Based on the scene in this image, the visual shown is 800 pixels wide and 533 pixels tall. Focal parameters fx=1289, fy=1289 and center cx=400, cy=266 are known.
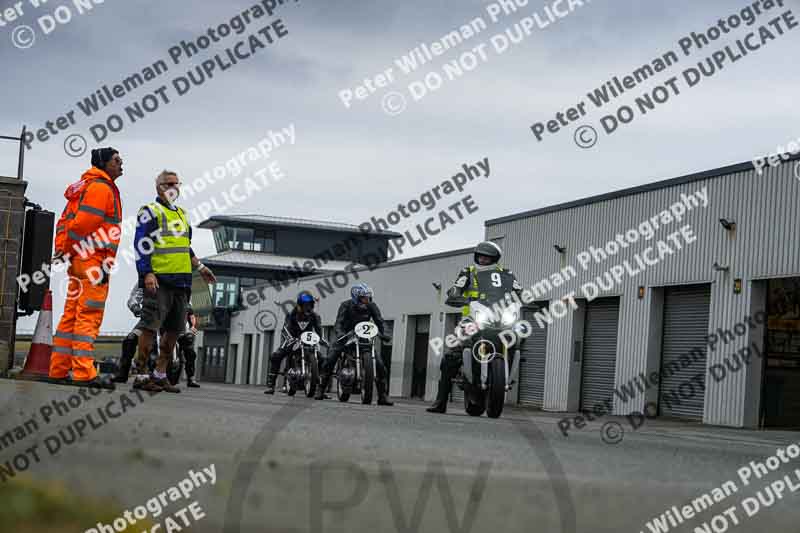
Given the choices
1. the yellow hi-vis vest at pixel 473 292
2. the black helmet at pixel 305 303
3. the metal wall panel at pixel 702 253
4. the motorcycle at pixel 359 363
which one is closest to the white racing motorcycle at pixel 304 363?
the black helmet at pixel 305 303

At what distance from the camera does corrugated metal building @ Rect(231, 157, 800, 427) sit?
23500 mm

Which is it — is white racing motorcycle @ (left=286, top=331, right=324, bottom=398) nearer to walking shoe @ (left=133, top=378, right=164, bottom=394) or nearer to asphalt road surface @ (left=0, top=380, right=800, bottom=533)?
walking shoe @ (left=133, top=378, right=164, bottom=394)

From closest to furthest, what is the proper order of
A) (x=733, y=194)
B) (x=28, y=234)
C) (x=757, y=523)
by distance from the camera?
(x=757, y=523)
(x=28, y=234)
(x=733, y=194)

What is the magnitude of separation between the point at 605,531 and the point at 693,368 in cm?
2284

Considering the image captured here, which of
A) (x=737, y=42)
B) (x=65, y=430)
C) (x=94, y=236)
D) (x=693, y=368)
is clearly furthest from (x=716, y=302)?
(x=65, y=430)

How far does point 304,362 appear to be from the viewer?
822 inches

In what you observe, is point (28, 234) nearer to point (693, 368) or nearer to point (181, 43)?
point (181, 43)

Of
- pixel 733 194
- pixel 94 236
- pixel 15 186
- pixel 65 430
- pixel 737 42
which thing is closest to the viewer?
pixel 65 430

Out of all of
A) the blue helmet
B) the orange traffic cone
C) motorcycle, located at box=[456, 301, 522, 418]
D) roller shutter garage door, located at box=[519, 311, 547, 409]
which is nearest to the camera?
motorcycle, located at box=[456, 301, 522, 418]

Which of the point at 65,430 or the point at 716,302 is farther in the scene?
the point at 716,302

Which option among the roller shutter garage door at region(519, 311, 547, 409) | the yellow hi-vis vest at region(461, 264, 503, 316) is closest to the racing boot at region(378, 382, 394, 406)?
the yellow hi-vis vest at region(461, 264, 503, 316)

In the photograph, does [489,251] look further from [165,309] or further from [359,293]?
[359,293]

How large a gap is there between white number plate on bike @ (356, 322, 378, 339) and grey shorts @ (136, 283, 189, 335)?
19.2 feet

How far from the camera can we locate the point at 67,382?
1102cm
